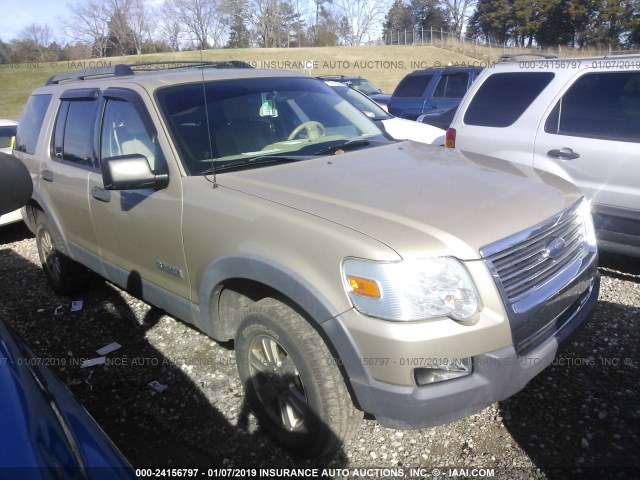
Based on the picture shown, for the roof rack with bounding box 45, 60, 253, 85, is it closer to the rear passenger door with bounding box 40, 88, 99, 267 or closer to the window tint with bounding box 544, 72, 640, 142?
the rear passenger door with bounding box 40, 88, 99, 267

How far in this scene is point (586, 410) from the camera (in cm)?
284

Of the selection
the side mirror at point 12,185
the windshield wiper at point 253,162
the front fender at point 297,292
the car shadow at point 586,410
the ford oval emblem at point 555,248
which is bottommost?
the car shadow at point 586,410

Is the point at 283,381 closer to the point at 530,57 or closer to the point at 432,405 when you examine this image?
the point at 432,405

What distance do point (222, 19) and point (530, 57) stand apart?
3464 mm

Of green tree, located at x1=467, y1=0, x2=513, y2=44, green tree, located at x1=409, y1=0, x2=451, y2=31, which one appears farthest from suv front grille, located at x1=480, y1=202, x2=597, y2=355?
green tree, located at x1=409, y1=0, x2=451, y2=31

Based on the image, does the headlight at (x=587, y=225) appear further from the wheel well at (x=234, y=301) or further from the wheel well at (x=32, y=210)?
the wheel well at (x=32, y=210)

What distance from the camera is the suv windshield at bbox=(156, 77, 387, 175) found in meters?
3.02

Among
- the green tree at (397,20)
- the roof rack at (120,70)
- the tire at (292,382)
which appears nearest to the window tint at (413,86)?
the roof rack at (120,70)

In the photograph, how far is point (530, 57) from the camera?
5.75 m

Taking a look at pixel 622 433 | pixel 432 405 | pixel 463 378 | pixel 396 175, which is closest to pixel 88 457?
pixel 432 405

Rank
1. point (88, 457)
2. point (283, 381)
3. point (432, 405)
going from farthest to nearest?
point (283, 381) < point (432, 405) < point (88, 457)

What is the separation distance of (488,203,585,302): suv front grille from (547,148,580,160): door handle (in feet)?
6.80

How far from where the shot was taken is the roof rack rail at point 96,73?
3945mm

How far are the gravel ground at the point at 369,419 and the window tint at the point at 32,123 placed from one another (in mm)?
1686
